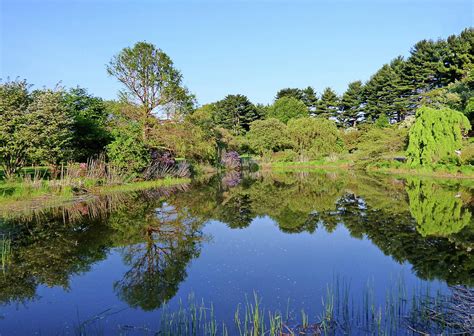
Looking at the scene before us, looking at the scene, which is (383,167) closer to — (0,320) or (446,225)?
(446,225)

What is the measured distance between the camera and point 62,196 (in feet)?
55.7

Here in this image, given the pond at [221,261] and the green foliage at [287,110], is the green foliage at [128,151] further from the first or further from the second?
the green foliage at [287,110]

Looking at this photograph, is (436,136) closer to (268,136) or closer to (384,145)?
(384,145)

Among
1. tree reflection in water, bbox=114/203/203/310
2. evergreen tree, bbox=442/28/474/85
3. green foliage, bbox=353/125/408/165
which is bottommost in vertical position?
tree reflection in water, bbox=114/203/203/310

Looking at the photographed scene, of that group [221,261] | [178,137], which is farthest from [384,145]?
[221,261]

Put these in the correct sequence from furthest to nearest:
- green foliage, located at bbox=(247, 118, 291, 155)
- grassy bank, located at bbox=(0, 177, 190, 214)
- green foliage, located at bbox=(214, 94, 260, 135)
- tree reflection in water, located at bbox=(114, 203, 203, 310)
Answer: green foliage, located at bbox=(214, 94, 260, 135) → green foliage, located at bbox=(247, 118, 291, 155) → grassy bank, located at bbox=(0, 177, 190, 214) → tree reflection in water, located at bbox=(114, 203, 203, 310)

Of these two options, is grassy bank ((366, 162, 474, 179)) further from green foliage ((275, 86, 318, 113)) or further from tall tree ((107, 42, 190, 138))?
green foliage ((275, 86, 318, 113))

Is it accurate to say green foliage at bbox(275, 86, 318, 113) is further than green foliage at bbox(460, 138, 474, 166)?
Yes

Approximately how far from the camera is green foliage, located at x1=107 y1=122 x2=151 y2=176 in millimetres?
22703

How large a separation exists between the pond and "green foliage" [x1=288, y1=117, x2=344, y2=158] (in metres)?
30.5

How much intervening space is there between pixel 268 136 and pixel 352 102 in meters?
23.2

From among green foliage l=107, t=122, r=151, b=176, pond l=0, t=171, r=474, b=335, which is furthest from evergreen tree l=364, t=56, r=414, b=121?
green foliage l=107, t=122, r=151, b=176

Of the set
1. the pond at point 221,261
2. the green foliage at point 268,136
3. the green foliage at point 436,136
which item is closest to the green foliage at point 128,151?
the pond at point 221,261

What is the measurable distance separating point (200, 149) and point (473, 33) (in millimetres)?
40159
